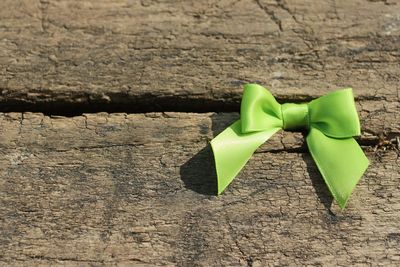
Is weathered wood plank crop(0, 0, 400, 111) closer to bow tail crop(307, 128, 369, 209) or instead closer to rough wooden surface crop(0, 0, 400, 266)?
rough wooden surface crop(0, 0, 400, 266)

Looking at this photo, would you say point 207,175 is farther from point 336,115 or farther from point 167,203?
point 336,115

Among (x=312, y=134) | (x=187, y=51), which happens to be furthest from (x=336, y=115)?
(x=187, y=51)

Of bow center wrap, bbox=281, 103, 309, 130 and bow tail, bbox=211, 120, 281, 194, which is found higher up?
bow center wrap, bbox=281, 103, 309, 130

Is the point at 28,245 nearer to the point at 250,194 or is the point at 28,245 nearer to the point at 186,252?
the point at 186,252

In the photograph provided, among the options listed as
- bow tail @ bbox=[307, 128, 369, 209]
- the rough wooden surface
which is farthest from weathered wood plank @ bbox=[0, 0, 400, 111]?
bow tail @ bbox=[307, 128, 369, 209]

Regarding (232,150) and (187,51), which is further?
(187,51)

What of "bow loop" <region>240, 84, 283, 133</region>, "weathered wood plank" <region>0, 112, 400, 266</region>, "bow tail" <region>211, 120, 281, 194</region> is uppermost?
"bow loop" <region>240, 84, 283, 133</region>

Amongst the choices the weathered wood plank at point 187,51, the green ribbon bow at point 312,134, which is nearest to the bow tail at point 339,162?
the green ribbon bow at point 312,134
